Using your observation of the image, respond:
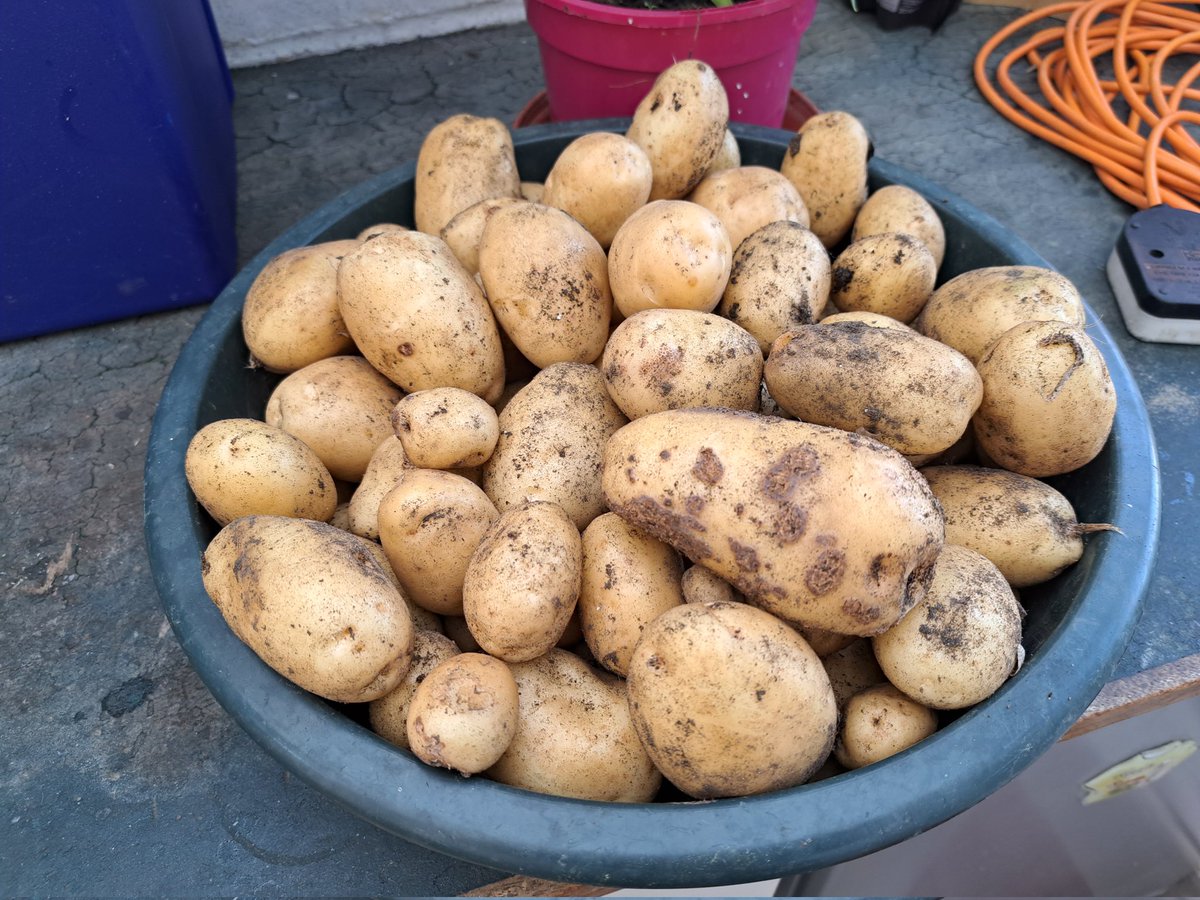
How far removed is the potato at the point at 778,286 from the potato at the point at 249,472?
0.52 m

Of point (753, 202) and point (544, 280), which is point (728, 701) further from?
point (753, 202)

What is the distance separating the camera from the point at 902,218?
3.81 ft

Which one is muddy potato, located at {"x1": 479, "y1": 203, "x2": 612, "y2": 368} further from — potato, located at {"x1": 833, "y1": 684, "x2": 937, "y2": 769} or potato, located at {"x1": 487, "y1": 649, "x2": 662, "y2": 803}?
potato, located at {"x1": 833, "y1": 684, "x2": 937, "y2": 769}

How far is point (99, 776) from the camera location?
1027mm

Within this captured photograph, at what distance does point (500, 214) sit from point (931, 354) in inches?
19.9

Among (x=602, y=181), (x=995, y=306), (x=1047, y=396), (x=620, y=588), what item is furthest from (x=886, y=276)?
(x=620, y=588)

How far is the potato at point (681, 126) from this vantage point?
3.75 ft

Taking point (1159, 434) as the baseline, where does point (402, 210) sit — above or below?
above

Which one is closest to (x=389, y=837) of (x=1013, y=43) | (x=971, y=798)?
(x=971, y=798)

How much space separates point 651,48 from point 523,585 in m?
0.95

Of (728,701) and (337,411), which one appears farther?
(337,411)

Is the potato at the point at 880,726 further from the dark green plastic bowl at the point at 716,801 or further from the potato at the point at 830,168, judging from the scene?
the potato at the point at 830,168

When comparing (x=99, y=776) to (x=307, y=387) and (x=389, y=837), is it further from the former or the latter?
(x=307, y=387)

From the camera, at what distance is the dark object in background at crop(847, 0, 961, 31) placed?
90.4 inches
